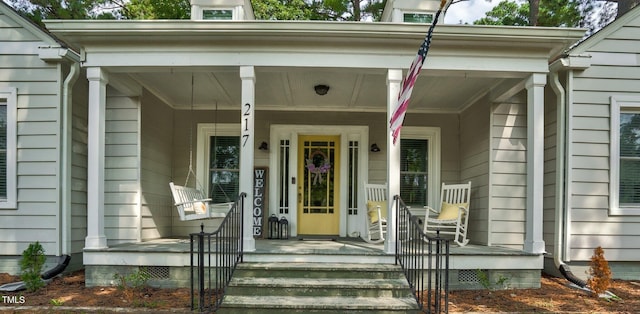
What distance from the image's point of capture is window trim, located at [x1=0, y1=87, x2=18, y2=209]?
4.73m

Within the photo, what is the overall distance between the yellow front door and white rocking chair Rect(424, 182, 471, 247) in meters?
1.48

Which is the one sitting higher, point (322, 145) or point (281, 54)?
point (281, 54)

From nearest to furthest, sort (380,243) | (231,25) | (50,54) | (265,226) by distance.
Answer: (231,25)
(50,54)
(380,243)
(265,226)

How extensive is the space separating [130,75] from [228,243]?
8.64 feet

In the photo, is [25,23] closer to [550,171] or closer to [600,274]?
[550,171]

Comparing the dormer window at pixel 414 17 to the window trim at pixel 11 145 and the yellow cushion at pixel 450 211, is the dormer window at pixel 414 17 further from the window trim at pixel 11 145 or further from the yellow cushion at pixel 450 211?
the window trim at pixel 11 145

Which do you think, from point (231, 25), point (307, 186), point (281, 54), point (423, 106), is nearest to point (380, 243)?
point (307, 186)

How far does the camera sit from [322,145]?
649cm

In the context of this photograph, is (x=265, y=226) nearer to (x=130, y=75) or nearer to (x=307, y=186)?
(x=307, y=186)

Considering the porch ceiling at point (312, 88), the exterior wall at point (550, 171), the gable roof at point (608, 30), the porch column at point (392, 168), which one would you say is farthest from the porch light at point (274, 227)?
the gable roof at point (608, 30)

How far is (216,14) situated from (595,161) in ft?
16.3

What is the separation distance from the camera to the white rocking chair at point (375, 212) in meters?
5.27

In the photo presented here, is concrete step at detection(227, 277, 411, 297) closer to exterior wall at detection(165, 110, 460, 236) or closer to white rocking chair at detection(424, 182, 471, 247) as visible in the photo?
white rocking chair at detection(424, 182, 471, 247)

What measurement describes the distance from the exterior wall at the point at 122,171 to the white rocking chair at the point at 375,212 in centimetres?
297
